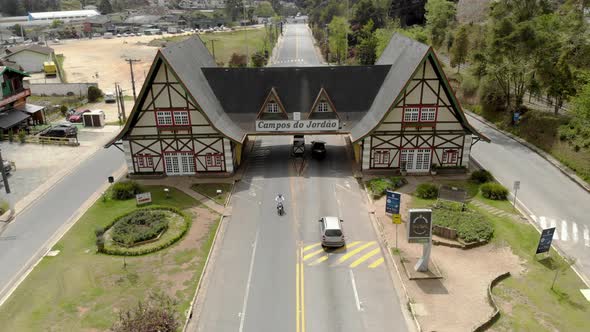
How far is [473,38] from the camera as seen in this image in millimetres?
81250

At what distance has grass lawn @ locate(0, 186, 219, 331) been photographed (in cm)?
2805

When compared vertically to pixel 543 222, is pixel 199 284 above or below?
below

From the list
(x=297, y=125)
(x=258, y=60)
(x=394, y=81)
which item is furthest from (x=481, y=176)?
(x=258, y=60)

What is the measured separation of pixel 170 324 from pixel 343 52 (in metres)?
104

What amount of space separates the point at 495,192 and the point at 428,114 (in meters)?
9.95

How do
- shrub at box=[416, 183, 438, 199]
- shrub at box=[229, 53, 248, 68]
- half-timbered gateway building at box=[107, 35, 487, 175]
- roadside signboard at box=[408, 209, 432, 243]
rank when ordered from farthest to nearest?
shrub at box=[229, 53, 248, 68] < half-timbered gateway building at box=[107, 35, 487, 175] < shrub at box=[416, 183, 438, 199] < roadside signboard at box=[408, 209, 432, 243]

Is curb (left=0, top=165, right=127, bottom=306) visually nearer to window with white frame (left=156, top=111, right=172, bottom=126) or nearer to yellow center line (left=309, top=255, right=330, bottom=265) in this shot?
window with white frame (left=156, top=111, right=172, bottom=126)

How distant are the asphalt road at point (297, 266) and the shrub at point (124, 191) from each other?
31.7 ft

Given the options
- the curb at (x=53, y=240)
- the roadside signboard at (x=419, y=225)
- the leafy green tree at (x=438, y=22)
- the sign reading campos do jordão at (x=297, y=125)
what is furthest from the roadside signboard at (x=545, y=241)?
the leafy green tree at (x=438, y=22)

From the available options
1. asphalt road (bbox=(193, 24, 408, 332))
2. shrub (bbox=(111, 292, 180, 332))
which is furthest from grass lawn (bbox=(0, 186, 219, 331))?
asphalt road (bbox=(193, 24, 408, 332))

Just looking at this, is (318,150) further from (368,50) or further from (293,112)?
(368,50)

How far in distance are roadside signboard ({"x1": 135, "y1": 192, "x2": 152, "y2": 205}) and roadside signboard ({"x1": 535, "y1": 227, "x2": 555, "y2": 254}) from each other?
106ft

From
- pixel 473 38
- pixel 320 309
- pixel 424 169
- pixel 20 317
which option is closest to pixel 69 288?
pixel 20 317

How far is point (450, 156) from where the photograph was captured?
4866cm
